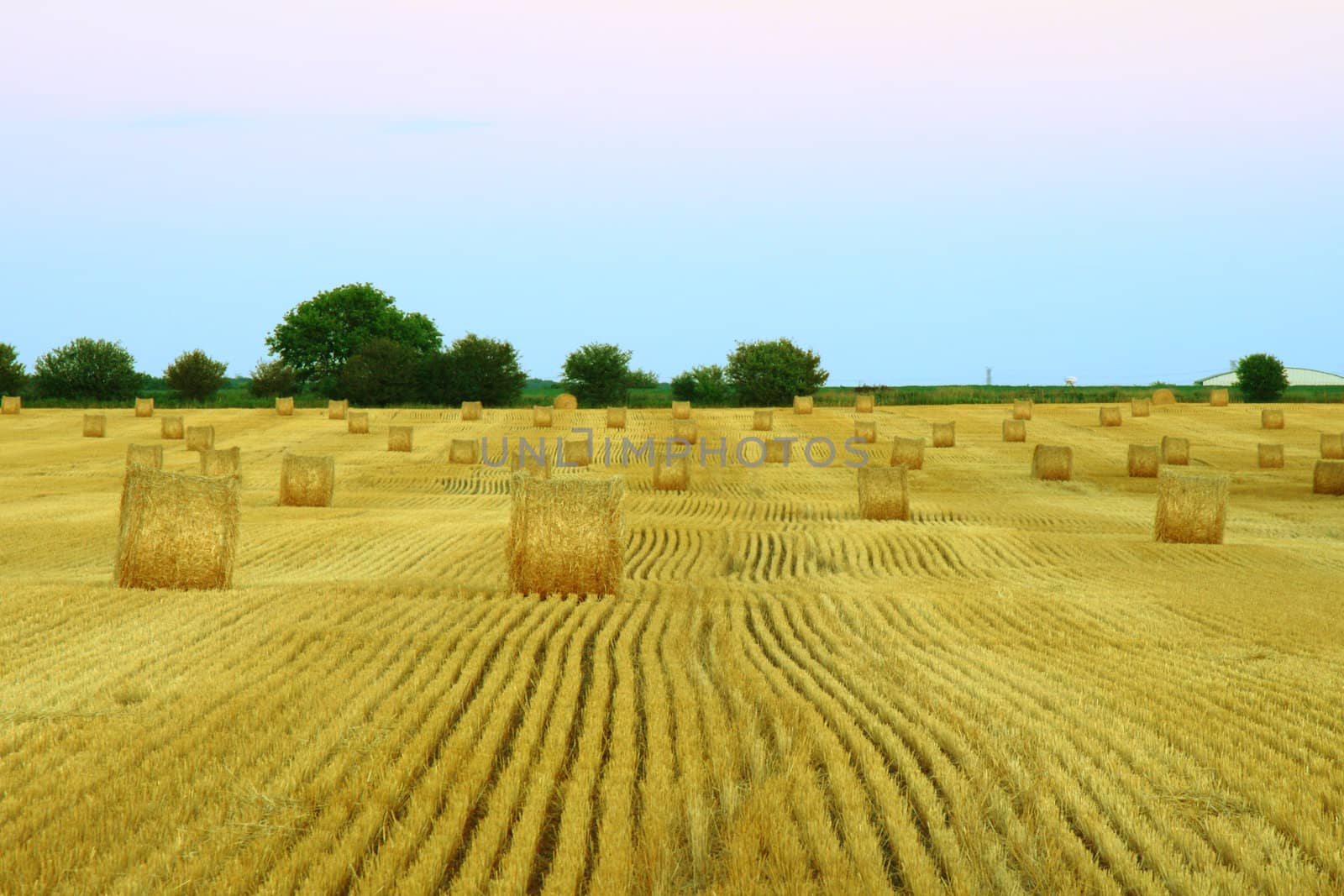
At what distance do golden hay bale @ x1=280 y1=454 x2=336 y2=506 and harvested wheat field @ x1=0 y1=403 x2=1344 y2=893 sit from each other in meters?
7.70

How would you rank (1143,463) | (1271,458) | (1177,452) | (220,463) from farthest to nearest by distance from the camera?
(1177,452)
(1271,458)
(1143,463)
(220,463)

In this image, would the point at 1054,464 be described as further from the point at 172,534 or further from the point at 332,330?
the point at 332,330

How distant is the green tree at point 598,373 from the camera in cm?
8338

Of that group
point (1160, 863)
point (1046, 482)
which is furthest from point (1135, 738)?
point (1046, 482)

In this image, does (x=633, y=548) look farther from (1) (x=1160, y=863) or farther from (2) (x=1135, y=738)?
(1) (x=1160, y=863)

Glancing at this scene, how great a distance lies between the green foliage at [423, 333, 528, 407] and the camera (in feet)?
242

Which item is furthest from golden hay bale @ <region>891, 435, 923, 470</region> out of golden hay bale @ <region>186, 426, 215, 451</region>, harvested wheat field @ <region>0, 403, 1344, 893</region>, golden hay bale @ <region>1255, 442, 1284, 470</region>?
golden hay bale @ <region>186, 426, 215, 451</region>

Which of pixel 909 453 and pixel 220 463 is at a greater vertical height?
pixel 909 453

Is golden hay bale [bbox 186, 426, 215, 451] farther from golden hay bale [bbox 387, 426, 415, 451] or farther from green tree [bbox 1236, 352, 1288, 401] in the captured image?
green tree [bbox 1236, 352, 1288, 401]

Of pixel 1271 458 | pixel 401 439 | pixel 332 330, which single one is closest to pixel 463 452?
pixel 401 439

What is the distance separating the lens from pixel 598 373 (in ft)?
276

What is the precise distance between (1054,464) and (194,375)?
53.1 meters

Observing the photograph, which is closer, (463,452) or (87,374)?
(463,452)

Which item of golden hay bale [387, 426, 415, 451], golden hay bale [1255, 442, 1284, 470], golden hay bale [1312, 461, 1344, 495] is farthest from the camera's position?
golden hay bale [387, 426, 415, 451]
